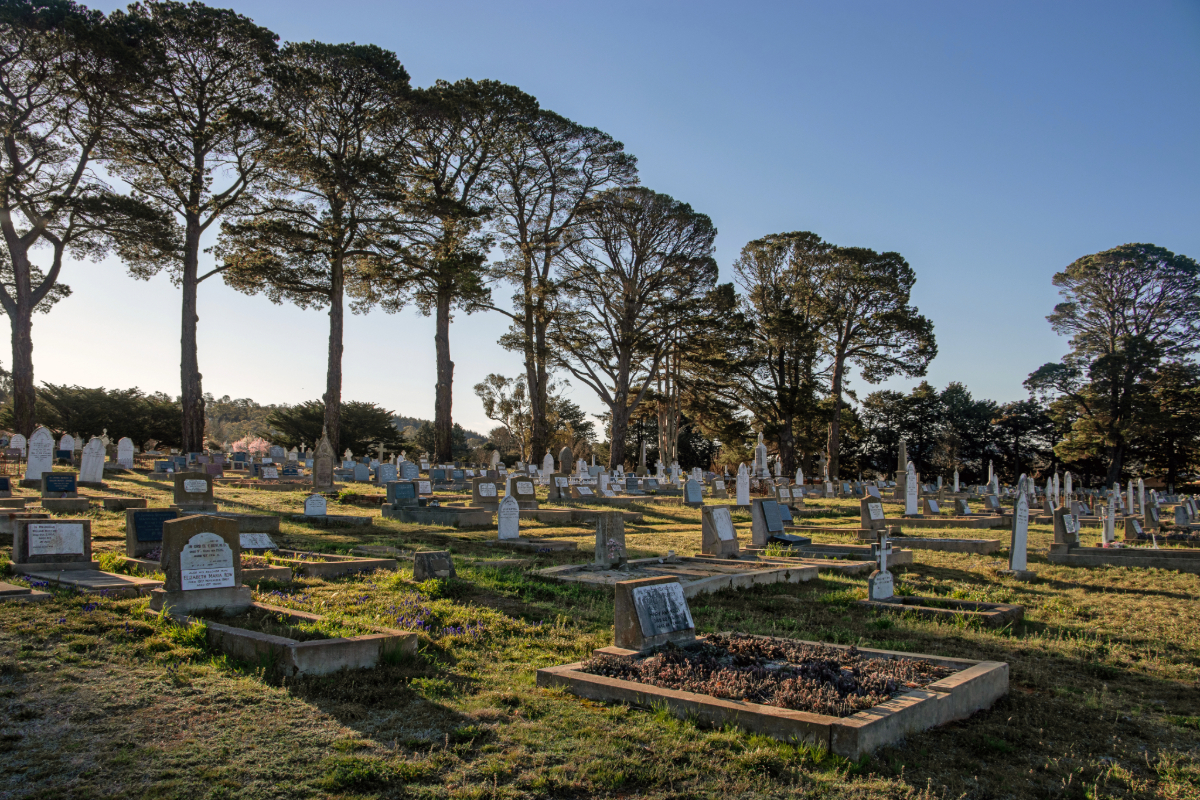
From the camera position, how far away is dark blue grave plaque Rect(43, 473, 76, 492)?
1408 centimetres

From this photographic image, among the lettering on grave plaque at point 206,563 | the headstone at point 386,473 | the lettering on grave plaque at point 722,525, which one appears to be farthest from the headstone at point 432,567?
the headstone at point 386,473

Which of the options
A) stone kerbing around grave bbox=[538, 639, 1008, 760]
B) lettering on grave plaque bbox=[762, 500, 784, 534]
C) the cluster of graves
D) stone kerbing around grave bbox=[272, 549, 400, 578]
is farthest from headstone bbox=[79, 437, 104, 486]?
stone kerbing around grave bbox=[538, 639, 1008, 760]

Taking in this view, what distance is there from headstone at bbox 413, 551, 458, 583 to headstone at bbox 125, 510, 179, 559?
9.21ft

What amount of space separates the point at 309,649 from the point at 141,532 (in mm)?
4937

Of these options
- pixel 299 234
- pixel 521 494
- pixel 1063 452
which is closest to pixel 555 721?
pixel 521 494

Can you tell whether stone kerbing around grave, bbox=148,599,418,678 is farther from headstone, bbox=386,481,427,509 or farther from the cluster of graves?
headstone, bbox=386,481,427,509

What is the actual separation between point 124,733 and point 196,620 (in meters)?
2.00

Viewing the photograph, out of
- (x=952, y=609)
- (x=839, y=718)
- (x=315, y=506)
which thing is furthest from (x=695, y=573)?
(x=315, y=506)

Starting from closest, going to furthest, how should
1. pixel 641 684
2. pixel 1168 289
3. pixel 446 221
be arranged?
pixel 641 684, pixel 446 221, pixel 1168 289

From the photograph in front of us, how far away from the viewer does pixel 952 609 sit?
7.61 meters

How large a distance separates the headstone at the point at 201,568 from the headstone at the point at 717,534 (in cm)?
653

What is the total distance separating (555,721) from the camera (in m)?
4.16

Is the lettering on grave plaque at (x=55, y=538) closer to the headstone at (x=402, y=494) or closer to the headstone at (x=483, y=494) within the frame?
the headstone at (x=402, y=494)

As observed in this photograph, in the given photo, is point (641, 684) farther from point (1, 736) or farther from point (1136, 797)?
point (1, 736)
